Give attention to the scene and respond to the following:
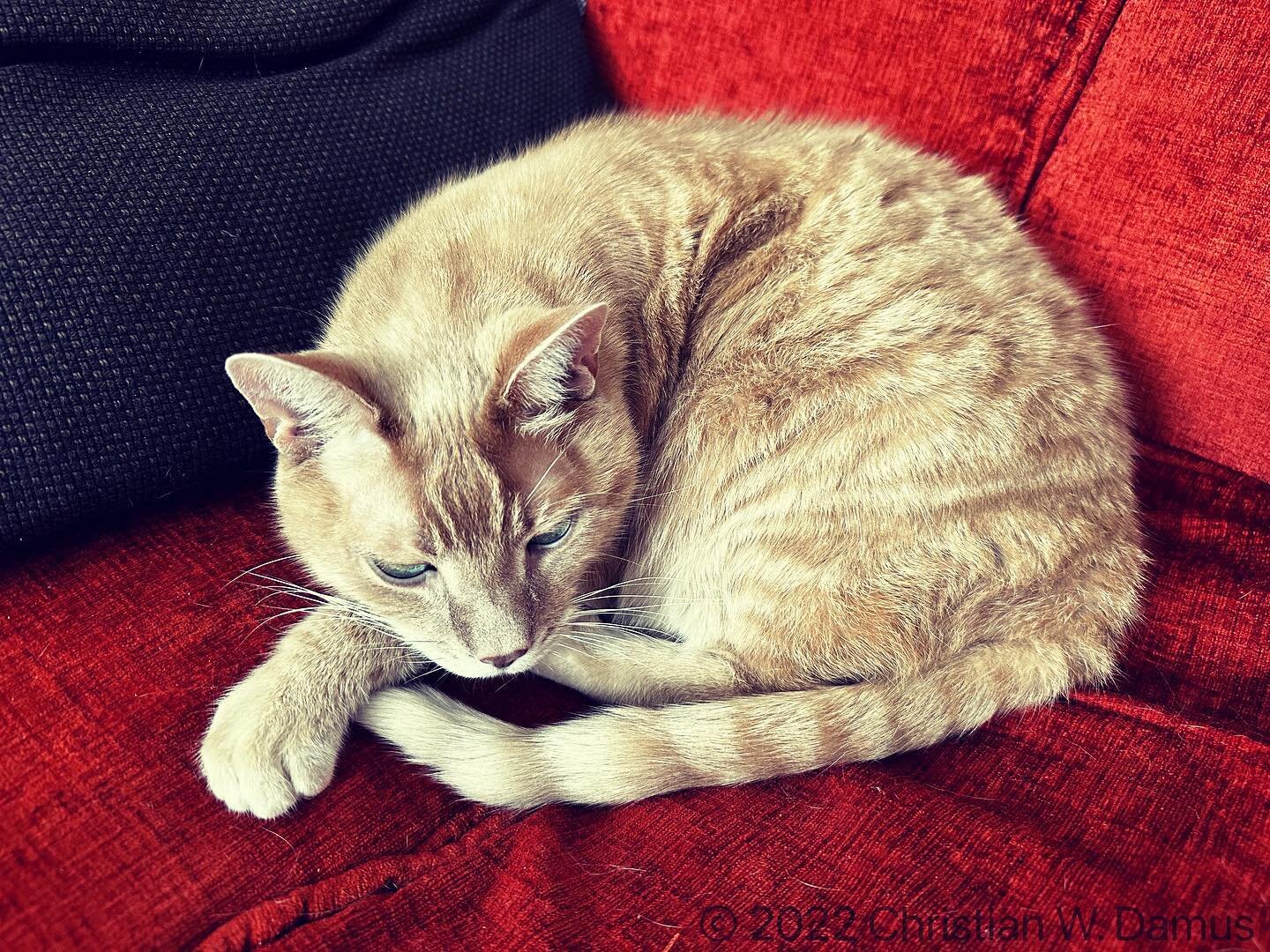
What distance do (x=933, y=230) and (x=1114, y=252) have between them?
432 mm

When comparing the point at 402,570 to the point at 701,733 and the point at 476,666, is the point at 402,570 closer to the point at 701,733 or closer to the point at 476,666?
the point at 476,666

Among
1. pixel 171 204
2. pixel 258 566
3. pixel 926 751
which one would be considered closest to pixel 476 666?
pixel 258 566

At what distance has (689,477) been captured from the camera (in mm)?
1645

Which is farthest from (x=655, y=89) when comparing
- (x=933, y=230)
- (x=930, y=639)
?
(x=930, y=639)

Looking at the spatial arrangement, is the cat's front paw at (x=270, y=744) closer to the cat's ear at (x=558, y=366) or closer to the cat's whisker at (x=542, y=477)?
the cat's whisker at (x=542, y=477)

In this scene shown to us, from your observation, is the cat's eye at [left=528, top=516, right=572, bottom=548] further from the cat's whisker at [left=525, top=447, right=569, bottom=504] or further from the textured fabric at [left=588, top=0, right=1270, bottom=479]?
the textured fabric at [left=588, top=0, right=1270, bottom=479]

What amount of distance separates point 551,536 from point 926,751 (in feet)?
2.29

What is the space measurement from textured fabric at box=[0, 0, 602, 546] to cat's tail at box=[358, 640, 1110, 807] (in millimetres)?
596

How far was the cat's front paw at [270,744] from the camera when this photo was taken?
1.17 meters

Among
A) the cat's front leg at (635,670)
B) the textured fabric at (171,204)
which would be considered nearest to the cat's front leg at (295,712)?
the cat's front leg at (635,670)

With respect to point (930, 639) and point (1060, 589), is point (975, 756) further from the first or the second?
point (1060, 589)

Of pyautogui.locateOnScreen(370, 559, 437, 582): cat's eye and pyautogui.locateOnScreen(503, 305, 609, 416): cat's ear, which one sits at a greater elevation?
pyautogui.locateOnScreen(503, 305, 609, 416): cat's ear

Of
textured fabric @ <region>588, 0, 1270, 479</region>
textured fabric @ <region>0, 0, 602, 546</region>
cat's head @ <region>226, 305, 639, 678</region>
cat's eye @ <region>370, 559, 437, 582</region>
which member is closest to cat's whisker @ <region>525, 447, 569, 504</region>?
cat's head @ <region>226, 305, 639, 678</region>

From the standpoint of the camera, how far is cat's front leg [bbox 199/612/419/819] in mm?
1178
